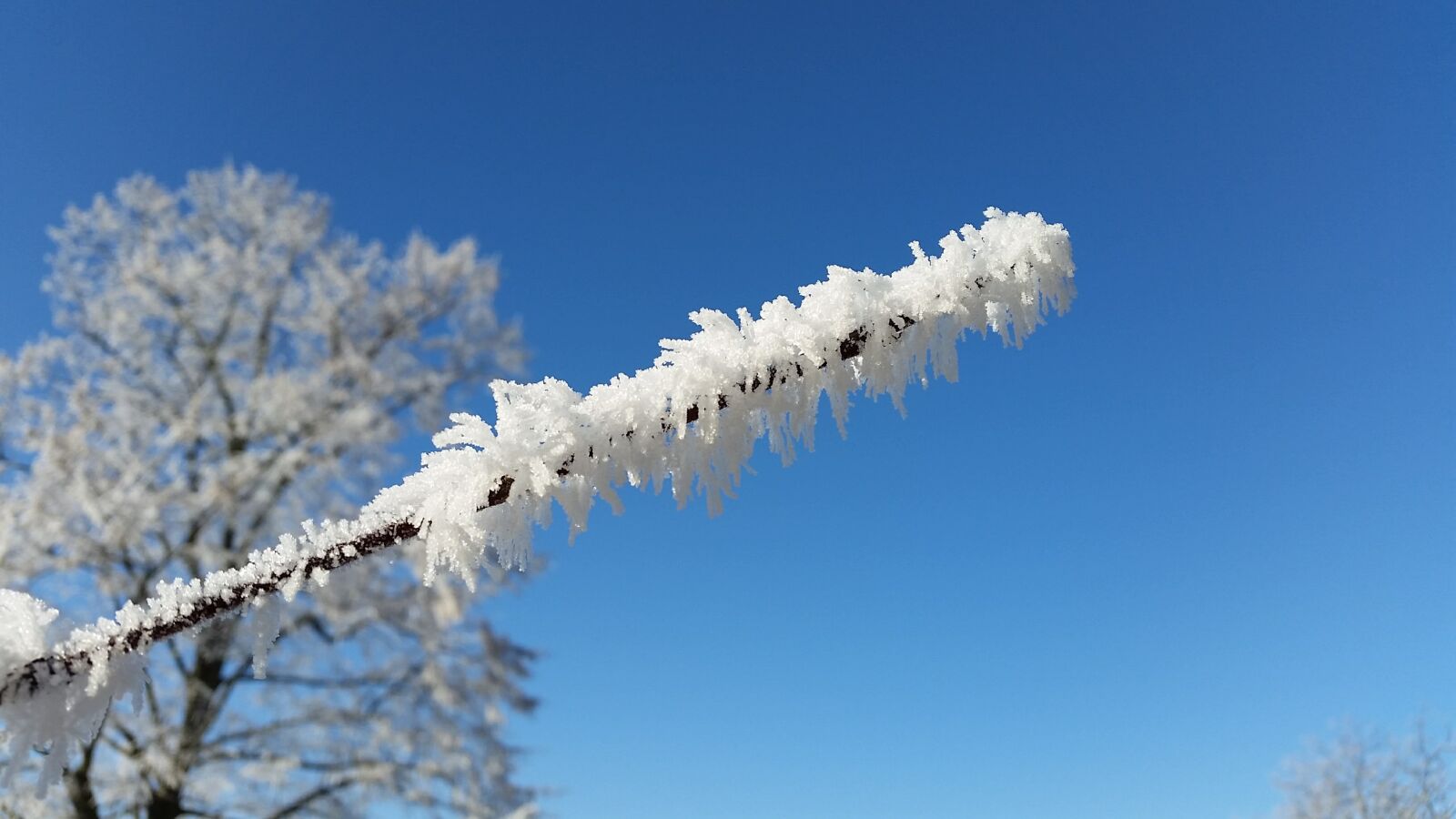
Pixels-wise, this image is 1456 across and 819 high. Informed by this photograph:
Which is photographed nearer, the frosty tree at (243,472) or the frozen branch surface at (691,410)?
the frozen branch surface at (691,410)

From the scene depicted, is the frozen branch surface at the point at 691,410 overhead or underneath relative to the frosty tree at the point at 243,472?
underneath

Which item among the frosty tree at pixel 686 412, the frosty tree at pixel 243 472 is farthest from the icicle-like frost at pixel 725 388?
the frosty tree at pixel 243 472

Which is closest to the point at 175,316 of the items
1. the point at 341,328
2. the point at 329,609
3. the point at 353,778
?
the point at 341,328

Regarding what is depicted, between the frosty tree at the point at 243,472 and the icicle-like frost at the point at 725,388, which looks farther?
the frosty tree at the point at 243,472

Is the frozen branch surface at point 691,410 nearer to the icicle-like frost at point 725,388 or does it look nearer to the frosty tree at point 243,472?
the icicle-like frost at point 725,388

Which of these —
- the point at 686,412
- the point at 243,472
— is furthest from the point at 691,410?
the point at 243,472

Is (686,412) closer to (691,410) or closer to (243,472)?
(691,410)

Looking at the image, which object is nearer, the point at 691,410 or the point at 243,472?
the point at 691,410

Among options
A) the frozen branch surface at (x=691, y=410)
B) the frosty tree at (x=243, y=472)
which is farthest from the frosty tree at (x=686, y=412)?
the frosty tree at (x=243, y=472)

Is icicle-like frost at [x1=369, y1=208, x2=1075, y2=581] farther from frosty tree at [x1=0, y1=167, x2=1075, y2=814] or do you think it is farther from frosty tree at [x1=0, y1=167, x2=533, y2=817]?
frosty tree at [x1=0, y1=167, x2=533, y2=817]

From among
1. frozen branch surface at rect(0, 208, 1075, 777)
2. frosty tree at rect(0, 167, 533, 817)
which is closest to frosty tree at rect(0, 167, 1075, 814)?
frozen branch surface at rect(0, 208, 1075, 777)
